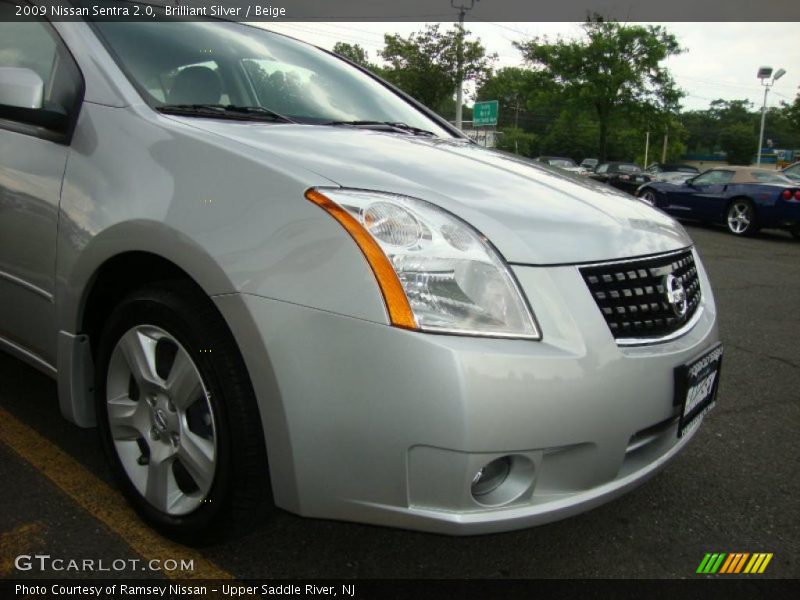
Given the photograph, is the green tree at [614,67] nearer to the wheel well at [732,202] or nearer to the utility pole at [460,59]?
the utility pole at [460,59]

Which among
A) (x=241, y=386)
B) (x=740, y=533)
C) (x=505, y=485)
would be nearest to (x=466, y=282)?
(x=505, y=485)

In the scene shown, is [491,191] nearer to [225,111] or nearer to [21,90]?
[225,111]

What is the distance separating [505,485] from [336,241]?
0.69 metres

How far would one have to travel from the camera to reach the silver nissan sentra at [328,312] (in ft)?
4.84

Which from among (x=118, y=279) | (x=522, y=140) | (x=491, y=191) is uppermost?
(x=522, y=140)

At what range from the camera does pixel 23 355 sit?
2.34m

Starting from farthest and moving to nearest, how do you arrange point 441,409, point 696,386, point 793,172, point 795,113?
point 795,113, point 793,172, point 696,386, point 441,409

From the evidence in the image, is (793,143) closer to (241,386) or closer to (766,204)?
(766,204)

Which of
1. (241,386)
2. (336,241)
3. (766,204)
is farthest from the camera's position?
(766,204)

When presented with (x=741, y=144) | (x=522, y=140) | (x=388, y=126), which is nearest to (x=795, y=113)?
(x=522, y=140)

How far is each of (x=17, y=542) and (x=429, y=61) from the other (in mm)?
26985

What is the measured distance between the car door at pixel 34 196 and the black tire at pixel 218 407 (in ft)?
1.51

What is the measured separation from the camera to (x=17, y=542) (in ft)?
6.21

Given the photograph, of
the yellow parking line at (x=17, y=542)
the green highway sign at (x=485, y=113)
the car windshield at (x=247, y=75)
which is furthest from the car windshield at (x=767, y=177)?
the green highway sign at (x=485, y=113)
